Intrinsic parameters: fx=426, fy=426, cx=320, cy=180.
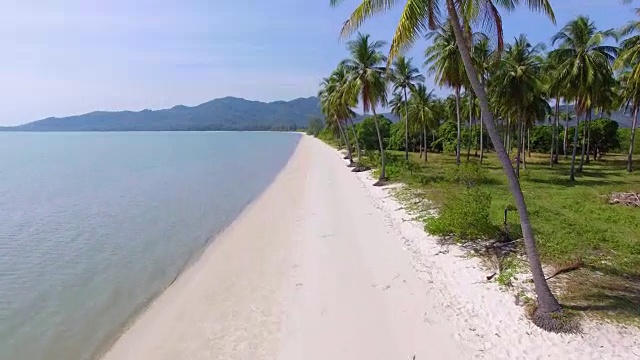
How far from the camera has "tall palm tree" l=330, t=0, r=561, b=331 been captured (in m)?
7.98

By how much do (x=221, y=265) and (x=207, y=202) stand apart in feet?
39.7

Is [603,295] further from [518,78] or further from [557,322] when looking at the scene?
[518,78]

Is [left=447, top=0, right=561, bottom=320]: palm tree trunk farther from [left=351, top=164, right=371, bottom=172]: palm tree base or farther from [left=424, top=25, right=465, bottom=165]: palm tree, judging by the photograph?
[left=351, top=164, right=371, bottom=172]: palm tree base

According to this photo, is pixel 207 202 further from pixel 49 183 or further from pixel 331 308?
pixel 49 183

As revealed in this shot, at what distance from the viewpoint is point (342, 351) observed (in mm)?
7840

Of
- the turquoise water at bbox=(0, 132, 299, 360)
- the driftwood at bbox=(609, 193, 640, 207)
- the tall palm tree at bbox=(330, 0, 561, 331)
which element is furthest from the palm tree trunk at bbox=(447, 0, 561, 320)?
the driftwood at bbox=(609, 193, 640, 207)

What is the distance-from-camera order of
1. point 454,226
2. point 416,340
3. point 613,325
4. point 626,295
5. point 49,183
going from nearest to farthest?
point 613,325, point 416,340, point 626,295, point 454,226, point 49,183

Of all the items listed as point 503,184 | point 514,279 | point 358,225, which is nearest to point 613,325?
point 514,279

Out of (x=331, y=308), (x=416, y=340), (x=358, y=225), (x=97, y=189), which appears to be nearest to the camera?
(x=416, y=340)

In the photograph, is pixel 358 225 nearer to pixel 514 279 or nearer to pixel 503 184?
pixel 514 279

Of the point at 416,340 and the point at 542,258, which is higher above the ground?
the point at 542,258

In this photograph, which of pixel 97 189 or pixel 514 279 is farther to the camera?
pixel 97 189

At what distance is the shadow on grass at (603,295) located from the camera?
7.92 metres

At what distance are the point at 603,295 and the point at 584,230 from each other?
5.37 m
